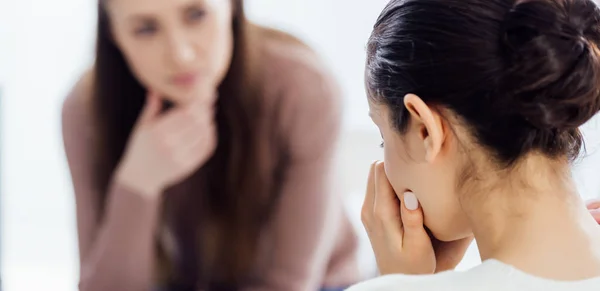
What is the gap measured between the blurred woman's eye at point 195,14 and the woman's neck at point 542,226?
0.71 m

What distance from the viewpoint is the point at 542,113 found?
594 mm

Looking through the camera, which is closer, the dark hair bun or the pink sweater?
the dark hair bun

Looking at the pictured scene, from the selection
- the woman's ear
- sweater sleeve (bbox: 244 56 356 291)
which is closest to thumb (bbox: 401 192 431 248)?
the woman's ear

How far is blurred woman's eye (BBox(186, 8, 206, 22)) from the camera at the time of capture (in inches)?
47.3

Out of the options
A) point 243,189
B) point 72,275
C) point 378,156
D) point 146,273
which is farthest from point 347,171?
point 72,275

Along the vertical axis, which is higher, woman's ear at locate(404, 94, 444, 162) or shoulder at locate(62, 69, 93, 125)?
woman's ear at locate(404, 94, 444, 162)

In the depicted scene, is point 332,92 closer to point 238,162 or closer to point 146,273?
point 238,162

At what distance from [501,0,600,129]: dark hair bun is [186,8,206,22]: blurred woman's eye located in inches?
28.3

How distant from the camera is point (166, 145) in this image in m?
1.26

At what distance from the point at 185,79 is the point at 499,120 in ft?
2.43

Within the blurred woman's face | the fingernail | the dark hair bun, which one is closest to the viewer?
the dark hair bun

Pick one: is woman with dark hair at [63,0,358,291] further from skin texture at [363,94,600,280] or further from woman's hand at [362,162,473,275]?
skin texture at [363,94,600,280]

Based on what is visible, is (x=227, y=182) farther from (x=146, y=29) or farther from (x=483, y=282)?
(x=483, y=282)

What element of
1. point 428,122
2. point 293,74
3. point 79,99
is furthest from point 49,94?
point 428,122
